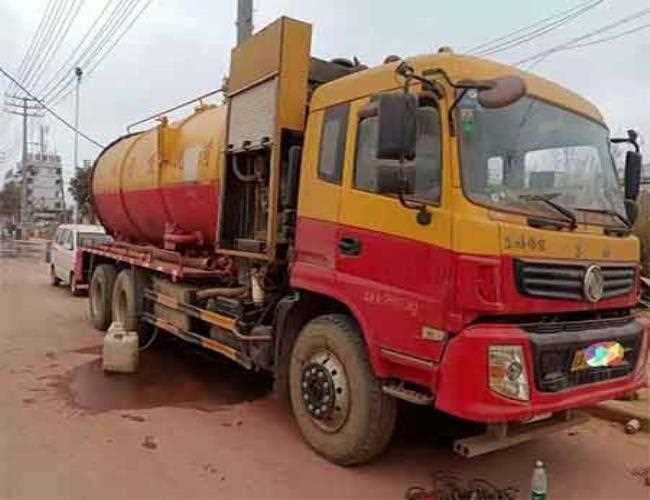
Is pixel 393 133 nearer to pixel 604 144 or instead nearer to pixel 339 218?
Result: pixel 339 218

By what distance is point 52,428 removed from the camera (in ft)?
18.7

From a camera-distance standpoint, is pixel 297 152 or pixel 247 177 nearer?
pixel 297 152

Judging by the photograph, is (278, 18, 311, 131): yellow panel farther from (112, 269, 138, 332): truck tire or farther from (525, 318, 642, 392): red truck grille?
(112, 269, 138, 332): truck tire

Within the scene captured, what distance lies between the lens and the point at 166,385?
24.5 feet

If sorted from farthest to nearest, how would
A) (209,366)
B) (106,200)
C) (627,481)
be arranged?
(106,200), (209,366), (627,481)

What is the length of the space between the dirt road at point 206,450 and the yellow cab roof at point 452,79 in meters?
2.69

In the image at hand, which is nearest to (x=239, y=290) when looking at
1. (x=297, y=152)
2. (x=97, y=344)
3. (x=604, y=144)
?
(x=297, y=152)

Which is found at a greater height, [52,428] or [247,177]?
[247,177]

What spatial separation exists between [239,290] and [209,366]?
2381 millimetres

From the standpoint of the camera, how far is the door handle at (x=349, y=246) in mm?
4906

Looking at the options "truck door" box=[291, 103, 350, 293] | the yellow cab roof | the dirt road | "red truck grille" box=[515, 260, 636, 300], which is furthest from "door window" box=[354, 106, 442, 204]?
the dirt road

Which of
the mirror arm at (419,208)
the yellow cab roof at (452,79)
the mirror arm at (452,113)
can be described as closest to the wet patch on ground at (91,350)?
the yellow cab roof at (452,79)

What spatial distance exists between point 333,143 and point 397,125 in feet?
3.93

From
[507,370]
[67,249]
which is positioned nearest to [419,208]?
[507,370]
